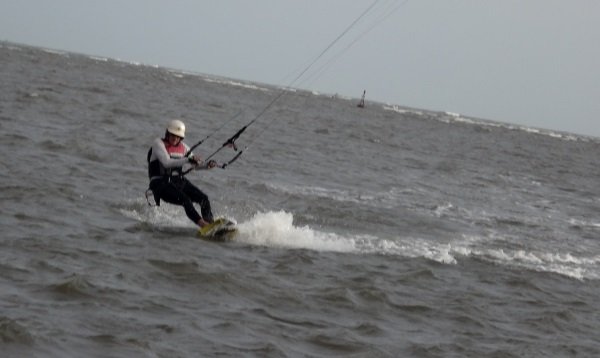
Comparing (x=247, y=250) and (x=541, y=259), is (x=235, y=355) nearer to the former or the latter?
(x=247, y=250)

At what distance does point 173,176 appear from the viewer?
1288 centimetres

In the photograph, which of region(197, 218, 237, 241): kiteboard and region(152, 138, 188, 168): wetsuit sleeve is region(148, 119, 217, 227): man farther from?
region(197, 218, 237, 241): kiteboard

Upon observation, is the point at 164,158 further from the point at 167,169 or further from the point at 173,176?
the point at 173,176

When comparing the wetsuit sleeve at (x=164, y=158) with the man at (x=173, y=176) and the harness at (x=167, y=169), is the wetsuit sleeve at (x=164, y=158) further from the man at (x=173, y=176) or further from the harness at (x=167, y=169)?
the harness at (x=167, y=169)

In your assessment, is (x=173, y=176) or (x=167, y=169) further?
(x=173, y=176)

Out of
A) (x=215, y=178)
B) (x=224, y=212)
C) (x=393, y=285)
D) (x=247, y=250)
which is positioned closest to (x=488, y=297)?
(x=393, y=285)

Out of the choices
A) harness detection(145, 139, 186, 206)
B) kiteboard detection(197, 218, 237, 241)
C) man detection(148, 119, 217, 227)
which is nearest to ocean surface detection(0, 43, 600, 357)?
kiteboard detection(197, 218, 237, 241)

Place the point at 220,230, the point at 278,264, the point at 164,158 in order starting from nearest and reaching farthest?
the point at 278,264
the point at 220,230
the point at 164,158

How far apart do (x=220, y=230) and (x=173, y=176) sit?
1061 mm

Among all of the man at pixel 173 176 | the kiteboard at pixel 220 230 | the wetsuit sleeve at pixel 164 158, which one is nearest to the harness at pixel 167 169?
the man at pixel 173 176

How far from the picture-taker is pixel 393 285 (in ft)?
35.6

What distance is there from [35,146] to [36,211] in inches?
256

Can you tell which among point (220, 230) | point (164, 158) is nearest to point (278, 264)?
point (220, 230)

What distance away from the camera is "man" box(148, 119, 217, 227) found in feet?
41.3
